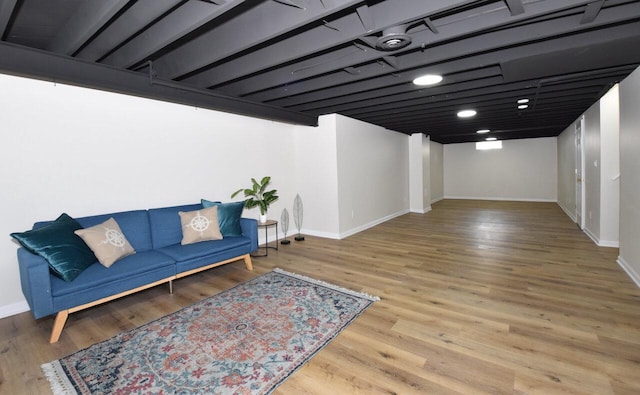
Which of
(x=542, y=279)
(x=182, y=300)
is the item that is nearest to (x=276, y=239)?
(x=182, y=300)

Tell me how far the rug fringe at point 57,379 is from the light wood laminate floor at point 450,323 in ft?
0.15

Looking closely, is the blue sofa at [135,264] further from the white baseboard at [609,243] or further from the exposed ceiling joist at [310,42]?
the white baseboard at [609,243]

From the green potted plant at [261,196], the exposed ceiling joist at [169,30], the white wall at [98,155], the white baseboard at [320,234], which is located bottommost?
the white baseboard at [320,234]

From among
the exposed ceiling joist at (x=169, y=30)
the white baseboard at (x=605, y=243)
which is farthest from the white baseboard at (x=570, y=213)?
the exposed ceiling joist at (x=169, y=30)

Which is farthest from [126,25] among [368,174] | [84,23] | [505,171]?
[505,171]

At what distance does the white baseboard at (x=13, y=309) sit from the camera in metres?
2.71

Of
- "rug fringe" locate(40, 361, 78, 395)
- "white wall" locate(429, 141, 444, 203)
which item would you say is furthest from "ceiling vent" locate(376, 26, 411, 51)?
"white wall" locate(429, 141, 444, 203)

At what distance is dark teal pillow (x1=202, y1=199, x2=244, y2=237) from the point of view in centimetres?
378

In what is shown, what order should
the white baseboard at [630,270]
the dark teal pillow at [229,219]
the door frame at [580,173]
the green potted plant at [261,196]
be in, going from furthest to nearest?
the door frame at [580,173] → the green potted plant at [261,196] → the dark teal pillow at [229,219] → the white baseboard at [630,270]

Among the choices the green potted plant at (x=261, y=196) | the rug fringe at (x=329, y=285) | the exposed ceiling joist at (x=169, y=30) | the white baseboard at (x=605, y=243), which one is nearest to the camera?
the exposed ceiling joist at (x=169, y=30)

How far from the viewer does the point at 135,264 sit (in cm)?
280

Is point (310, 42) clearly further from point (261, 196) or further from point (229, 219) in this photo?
point (261, 196)

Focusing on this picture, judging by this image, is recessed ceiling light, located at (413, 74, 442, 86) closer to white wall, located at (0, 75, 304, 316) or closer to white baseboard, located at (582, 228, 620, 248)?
white wall, located at (0, 75, 304, 316)

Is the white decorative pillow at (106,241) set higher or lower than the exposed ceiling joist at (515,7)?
lower
